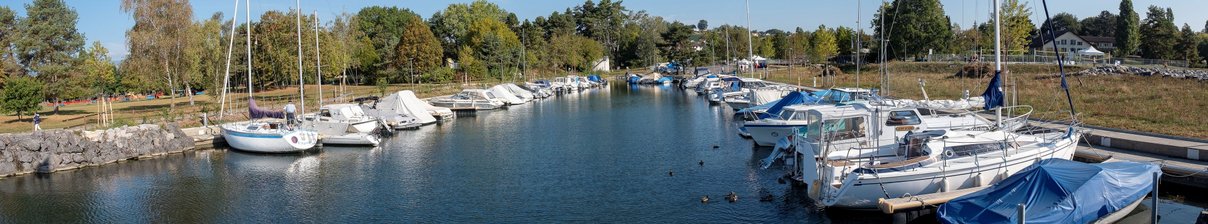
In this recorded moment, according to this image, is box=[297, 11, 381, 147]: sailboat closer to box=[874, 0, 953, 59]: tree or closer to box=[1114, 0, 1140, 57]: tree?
box=[874, 0, 953, 59]: tree

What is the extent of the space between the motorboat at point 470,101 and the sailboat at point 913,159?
43396mm

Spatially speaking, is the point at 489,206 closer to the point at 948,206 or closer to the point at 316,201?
the point at 316,201

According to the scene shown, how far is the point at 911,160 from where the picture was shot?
21812 mm

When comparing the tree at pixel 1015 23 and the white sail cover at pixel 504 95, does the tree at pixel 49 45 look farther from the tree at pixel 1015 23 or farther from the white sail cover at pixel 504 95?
the tree at pixel 1015 23

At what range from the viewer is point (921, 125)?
1109 inches

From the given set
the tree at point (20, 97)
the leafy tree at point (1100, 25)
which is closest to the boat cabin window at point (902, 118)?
the tree at point (20, 97)

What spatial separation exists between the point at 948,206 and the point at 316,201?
1932 cm

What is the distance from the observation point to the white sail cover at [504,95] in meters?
72.0

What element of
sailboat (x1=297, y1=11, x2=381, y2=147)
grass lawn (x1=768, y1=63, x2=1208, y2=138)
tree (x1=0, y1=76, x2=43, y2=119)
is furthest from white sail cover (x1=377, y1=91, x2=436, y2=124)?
grass lawn (x1=768, y1=63, x2=1208, y2=138)

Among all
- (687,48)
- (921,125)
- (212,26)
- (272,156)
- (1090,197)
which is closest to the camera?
(1090,197)

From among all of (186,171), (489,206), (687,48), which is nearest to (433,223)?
(489,206)

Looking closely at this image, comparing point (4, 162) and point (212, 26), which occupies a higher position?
point (212, 26)

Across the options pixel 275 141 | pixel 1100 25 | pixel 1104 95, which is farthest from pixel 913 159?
pixel 1100 25

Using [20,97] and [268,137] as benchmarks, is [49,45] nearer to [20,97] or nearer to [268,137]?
[20,97]
